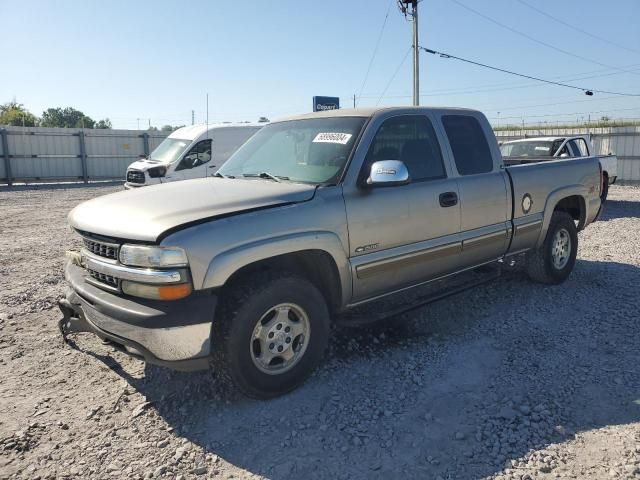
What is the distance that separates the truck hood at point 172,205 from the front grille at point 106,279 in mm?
284

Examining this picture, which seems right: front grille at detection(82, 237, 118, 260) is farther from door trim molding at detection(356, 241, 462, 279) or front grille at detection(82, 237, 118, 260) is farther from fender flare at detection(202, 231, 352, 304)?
door trim molding at detection(356, 241, 462, 279)

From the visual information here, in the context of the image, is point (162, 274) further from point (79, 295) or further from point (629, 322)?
point (629, 322)

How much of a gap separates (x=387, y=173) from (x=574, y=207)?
367 centimetres

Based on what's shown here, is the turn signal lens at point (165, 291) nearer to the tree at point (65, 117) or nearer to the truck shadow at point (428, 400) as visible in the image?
the truck shadow at point (428, 400)

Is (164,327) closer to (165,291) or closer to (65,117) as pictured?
(165,291)

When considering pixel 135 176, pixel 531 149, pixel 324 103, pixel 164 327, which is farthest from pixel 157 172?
pixel 164 327

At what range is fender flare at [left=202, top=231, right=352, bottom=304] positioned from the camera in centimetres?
303

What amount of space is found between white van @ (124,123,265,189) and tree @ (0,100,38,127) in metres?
35.1

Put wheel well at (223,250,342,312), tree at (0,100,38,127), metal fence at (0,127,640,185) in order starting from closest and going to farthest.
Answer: wheel well at (223,250,342,312), metal fence at (0,127,640,185), tree at (0,100,38,127)

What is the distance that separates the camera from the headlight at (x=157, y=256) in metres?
2.93

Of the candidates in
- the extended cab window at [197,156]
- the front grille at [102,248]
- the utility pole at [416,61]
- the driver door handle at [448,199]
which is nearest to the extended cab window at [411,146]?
the driver door handle at [448,199]

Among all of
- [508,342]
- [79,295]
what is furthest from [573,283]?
[79,295]

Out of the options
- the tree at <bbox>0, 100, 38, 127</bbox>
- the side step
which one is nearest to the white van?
the side step

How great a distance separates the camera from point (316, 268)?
12.2 feet
